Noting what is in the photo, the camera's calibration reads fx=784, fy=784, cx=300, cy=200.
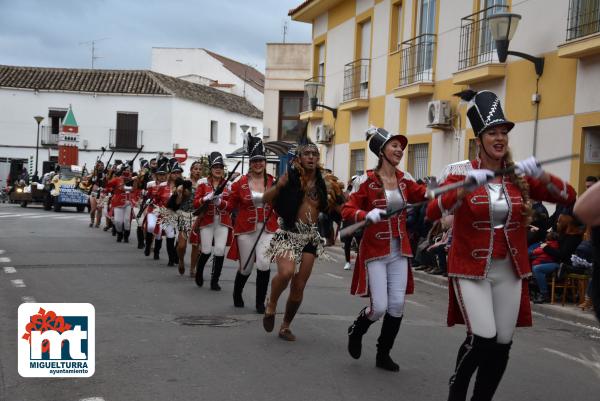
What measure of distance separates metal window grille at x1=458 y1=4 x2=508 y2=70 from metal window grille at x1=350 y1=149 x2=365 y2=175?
674 cm

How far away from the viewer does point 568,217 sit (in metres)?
10.7

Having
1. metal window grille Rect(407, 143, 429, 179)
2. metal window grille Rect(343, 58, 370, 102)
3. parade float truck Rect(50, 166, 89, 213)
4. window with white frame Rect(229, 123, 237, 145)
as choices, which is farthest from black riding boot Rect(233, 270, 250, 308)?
window with white frame Rect(229, 123, 237, 145)

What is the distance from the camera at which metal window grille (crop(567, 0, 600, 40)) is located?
524 inches

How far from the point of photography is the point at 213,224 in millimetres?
11430

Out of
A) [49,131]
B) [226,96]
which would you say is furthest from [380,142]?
[226,96]

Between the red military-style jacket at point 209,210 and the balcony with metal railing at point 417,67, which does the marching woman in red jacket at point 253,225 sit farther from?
the balcony with metal railing at point 417,67

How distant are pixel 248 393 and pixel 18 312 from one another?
4031 millimetres

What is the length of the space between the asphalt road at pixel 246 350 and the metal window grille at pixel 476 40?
6290 millimetres

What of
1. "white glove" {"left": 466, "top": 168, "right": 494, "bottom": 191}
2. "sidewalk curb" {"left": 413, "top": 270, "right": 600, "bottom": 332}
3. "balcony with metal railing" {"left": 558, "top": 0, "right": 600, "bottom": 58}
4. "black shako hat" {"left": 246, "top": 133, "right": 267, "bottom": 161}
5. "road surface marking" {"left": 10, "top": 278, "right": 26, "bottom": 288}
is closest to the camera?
"white glove" {"left": 466, "top": 168, "right": 494, "bottom": 191}

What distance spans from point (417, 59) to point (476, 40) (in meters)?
2.91

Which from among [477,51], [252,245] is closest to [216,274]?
[252,245]

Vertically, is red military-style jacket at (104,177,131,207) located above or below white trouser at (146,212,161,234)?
above

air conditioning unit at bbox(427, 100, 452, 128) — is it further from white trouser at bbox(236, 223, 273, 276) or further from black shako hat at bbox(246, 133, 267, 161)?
white trouser at bbox(236, 223, 273, 276)

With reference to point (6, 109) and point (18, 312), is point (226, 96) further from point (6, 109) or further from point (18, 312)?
point (18, 312)
